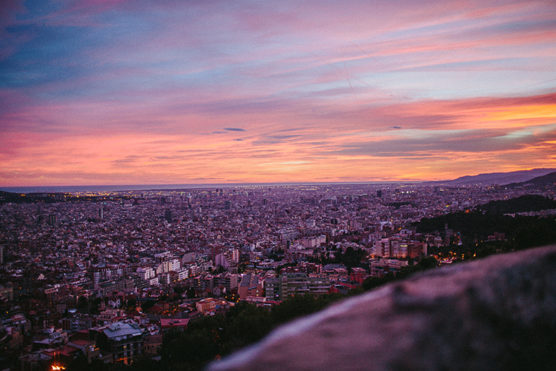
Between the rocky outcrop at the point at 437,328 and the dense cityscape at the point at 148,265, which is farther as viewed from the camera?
the dense cityscape at the point at 148,265

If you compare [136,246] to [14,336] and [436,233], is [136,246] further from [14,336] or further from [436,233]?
[436,233]

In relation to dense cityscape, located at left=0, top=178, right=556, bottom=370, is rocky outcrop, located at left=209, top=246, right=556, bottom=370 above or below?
above

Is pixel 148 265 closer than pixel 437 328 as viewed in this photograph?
No

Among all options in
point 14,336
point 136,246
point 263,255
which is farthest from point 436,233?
point 14,336

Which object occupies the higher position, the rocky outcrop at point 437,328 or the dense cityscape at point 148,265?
the rocky outcrop at point 437,328
